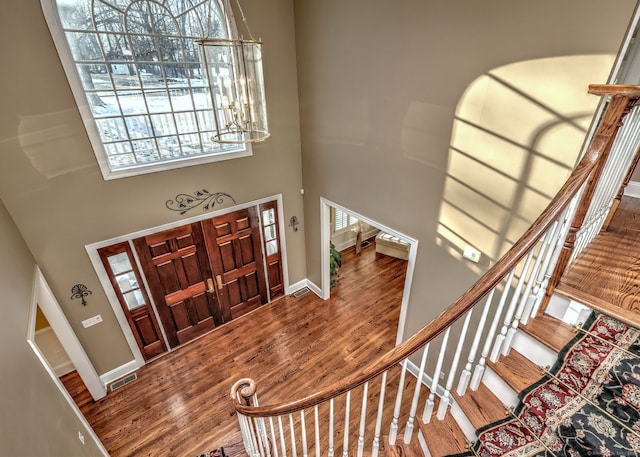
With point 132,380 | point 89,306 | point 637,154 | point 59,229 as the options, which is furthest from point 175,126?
point 637,154

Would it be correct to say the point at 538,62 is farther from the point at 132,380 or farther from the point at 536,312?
the point at 132,380

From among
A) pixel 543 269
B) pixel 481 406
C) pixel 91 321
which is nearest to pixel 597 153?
pixel 543 269

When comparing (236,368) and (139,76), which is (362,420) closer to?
(236,368)

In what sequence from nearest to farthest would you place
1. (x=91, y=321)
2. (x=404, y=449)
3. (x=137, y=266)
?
(x=404, y=449)
(x=91, y=321)
(x=137, y=266)

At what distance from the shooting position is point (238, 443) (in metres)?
Result: 3.58

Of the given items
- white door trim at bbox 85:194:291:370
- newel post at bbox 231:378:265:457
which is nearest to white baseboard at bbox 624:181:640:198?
newel post at bbox 231:378:265:457

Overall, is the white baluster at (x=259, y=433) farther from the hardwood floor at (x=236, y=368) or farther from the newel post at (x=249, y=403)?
the hardwood floor at (x=236, y=368)

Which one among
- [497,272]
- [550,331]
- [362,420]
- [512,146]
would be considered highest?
[512,146]

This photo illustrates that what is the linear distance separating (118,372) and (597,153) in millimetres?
5703

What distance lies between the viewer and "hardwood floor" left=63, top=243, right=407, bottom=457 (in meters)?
3.79

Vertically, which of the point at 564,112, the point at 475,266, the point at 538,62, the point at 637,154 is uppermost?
the point at 538,62

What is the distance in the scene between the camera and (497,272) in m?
1.45

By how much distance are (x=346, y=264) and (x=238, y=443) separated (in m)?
→ 4.21

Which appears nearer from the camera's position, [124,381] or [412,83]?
[412,83]
